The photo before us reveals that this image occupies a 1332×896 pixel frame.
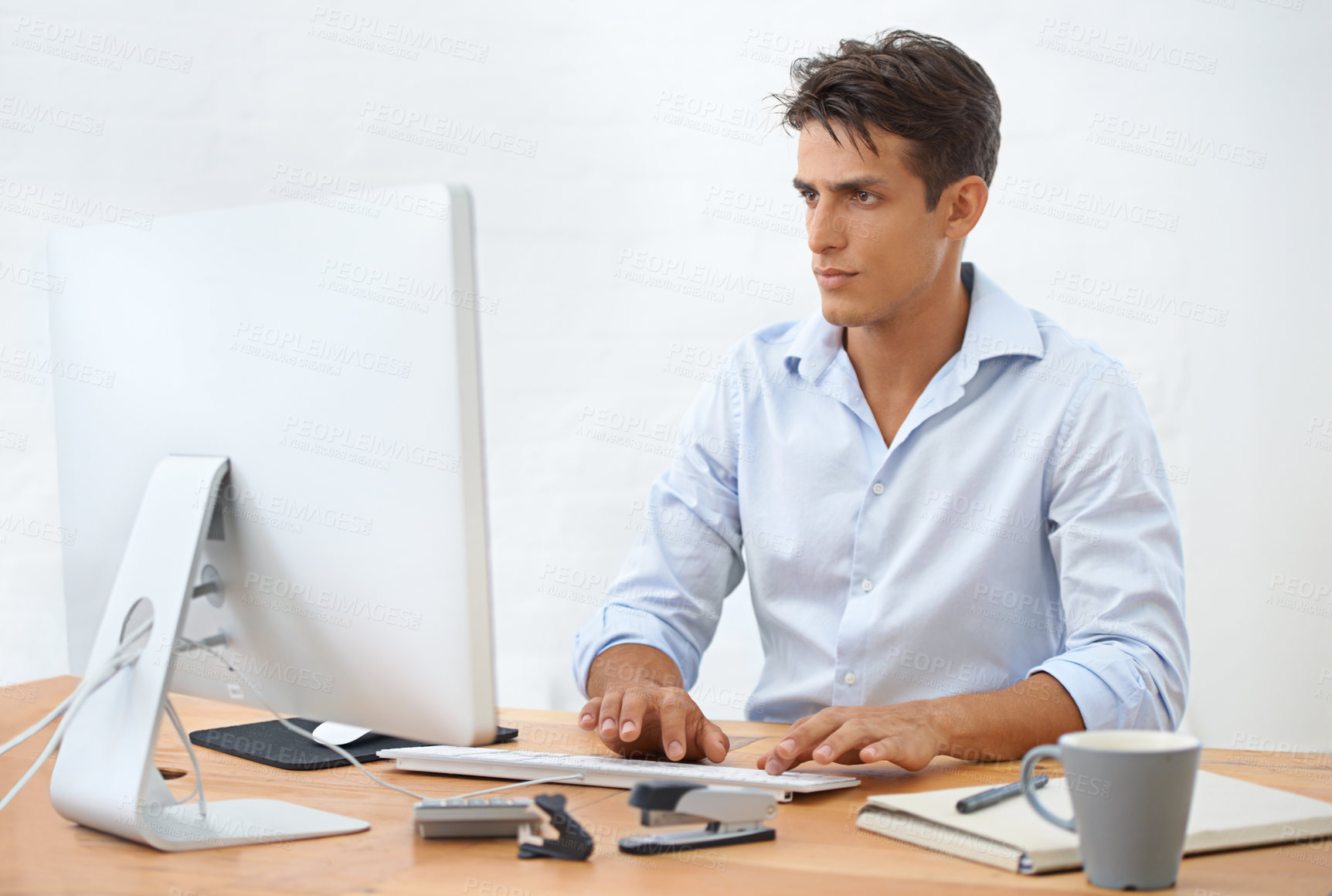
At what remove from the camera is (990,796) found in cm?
78

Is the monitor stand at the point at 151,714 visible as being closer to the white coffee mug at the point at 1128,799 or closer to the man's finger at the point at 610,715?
the man's finger at the point at 610,715

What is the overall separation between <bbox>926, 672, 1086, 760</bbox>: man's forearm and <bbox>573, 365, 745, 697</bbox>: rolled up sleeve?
16.7 inches

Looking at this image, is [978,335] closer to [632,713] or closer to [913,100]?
[913,100]

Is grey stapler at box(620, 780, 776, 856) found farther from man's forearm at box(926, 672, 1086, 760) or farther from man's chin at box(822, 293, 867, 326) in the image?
man's chin at box(822, 293, 867, 326)

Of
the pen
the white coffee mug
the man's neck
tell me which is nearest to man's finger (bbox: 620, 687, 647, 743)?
the pen

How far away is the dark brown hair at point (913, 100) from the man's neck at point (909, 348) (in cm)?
14

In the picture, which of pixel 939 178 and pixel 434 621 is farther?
pixel 939 178

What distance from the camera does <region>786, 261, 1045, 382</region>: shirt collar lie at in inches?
55.0

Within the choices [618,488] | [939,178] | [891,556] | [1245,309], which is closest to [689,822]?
[891,556]

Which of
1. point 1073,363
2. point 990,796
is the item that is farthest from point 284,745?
point 1073,363

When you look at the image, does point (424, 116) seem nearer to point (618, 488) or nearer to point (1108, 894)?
point (618, 488)

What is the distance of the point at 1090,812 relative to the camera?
2.09 feet

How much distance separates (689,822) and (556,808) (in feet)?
0.32

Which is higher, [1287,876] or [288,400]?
[288,400]
